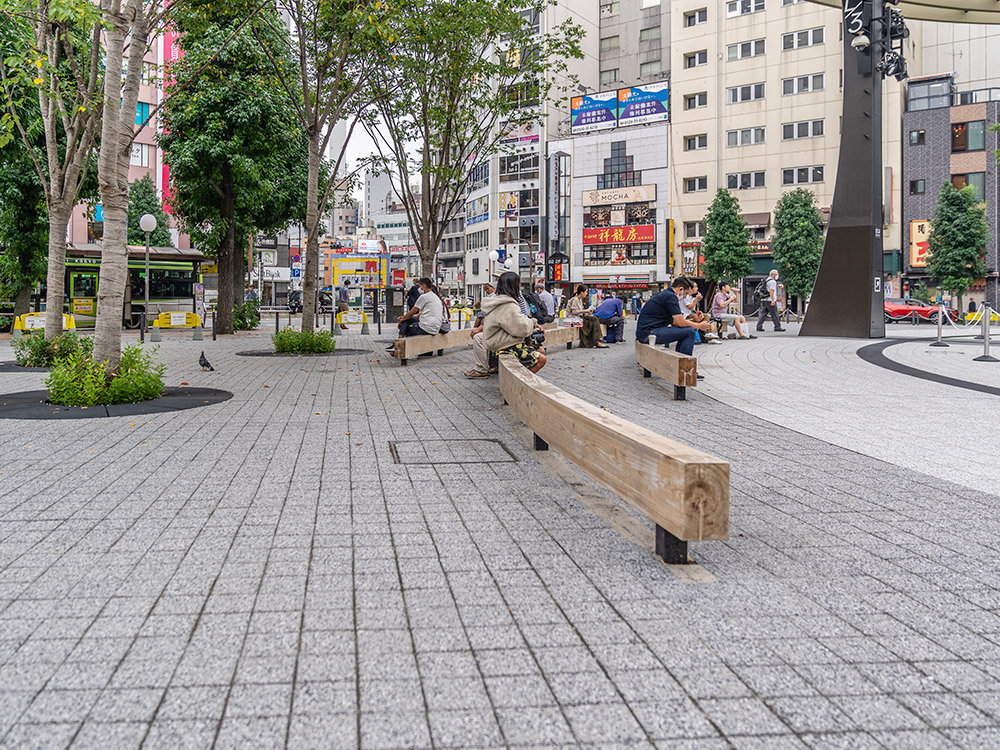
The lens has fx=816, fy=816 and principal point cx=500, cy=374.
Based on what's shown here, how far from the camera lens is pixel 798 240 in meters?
48.3

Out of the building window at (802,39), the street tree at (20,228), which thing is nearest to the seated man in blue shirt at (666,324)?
the street tree at (20,228)

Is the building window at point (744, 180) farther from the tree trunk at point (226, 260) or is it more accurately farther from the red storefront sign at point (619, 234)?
the tree trunk at point (226, 260)

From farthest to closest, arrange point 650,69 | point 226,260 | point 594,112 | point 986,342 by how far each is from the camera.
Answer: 1. point 650,69
2. point 594,112
3. point 226,260
4. point 986,342

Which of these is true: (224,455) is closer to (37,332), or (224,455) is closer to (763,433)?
(763,433)

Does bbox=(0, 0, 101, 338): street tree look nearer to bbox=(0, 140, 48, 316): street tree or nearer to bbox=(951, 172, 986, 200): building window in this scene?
bbox=(0, 140, 48, 316): street tree

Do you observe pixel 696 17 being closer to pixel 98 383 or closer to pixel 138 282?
pixel 138 282

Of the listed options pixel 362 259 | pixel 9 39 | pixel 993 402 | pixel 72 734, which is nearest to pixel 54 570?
pixel 72 734

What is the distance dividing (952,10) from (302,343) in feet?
62.7

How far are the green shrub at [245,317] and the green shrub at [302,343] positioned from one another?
11.5 meters

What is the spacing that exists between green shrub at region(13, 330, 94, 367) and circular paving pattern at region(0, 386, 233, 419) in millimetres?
2922

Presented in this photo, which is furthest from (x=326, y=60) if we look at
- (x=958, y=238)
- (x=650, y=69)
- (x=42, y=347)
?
(x=650, y=69)

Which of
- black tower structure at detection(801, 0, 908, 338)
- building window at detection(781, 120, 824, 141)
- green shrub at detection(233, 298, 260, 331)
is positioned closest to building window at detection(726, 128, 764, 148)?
building window at detection(781, 120, 824, 141)

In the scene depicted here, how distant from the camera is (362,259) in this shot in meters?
60.3

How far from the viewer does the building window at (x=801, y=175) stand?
52.0 m
